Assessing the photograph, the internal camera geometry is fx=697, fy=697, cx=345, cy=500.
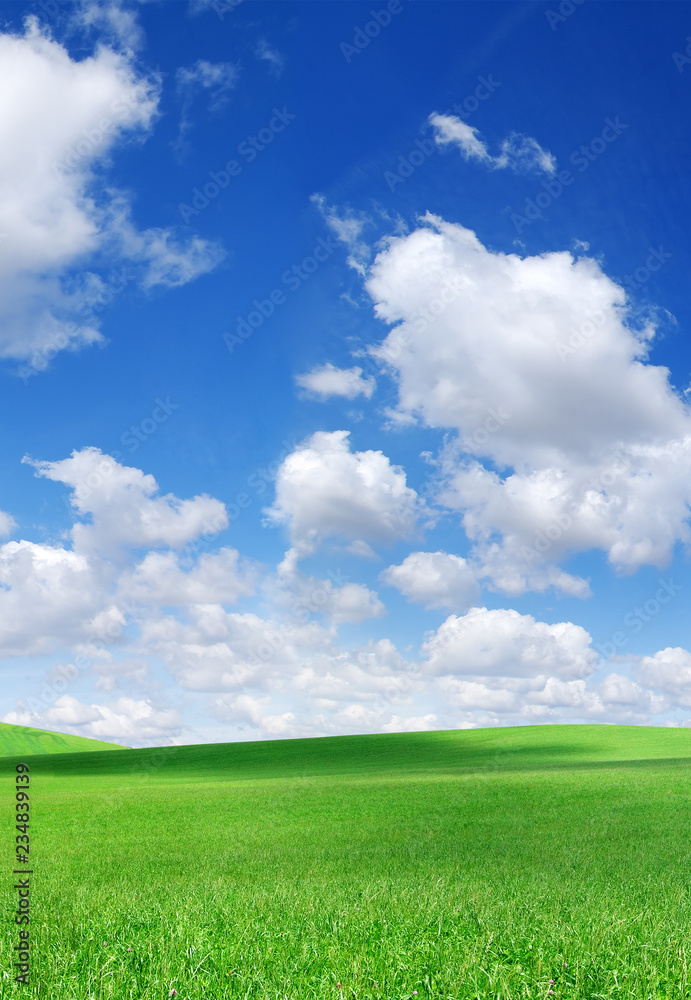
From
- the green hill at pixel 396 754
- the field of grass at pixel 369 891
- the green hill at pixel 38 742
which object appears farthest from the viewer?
the green hill at pixel 38 742

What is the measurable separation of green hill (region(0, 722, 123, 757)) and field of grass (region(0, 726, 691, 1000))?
96257 mm

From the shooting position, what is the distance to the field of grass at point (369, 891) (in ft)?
20.8

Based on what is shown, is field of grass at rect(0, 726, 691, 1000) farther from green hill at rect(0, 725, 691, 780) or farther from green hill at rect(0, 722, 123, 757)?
green hill at rect(0, 722, 123, 757)

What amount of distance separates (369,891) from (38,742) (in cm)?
12575

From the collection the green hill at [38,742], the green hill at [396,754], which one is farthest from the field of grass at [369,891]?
the green hill at [38,742]

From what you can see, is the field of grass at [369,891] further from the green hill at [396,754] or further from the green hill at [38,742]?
the green hill at [38,742]

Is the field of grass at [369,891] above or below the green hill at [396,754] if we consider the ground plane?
above

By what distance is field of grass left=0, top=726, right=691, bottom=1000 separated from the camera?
6.35m

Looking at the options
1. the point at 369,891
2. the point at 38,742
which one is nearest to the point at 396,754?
the point at 369,891

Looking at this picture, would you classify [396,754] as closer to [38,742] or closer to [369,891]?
[369,891]

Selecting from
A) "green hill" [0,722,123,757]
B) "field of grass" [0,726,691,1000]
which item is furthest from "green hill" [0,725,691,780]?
"green hill" [0,722,123,757]

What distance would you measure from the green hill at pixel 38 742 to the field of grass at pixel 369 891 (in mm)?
96257

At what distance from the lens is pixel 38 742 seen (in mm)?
118625

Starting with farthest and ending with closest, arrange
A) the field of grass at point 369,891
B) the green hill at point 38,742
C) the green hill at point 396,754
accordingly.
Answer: the green hill at point 38,742 < the green hill at point 396,754 < the field of grass at point 369,891
